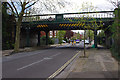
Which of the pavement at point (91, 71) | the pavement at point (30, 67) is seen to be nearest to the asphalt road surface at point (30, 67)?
the pavement at point (30, 67)

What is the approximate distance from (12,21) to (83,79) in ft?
80.1

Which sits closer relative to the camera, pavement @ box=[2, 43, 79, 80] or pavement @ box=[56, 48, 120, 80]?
pavement @ box=[56, 48, 120, 80]

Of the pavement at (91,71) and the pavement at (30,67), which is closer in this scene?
the pavement at (91,71)

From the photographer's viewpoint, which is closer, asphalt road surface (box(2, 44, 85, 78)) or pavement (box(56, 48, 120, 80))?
pavement (box(56, 48, 120, 80))

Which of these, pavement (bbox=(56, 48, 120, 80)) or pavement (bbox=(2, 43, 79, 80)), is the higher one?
pavement (bbox=(56, 48, 120, 80))

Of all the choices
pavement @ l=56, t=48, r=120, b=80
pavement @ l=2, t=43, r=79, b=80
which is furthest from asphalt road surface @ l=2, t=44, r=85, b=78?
pavement @ l=56, t=48, r=120, b=80

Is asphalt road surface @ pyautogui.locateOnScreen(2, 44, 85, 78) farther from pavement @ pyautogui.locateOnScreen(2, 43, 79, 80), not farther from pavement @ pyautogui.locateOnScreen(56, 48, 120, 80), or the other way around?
pavement @ pyautogui.locateOnScreen(56, 48, 120, 80)

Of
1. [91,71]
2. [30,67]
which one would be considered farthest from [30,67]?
[91,71]

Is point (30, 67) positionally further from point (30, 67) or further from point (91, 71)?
point (91, 71)

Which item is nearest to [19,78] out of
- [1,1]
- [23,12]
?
[23,12]

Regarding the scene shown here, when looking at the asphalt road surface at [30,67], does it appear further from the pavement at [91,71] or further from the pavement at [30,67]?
the pavement at [91,71]

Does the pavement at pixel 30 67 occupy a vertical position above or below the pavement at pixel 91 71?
below

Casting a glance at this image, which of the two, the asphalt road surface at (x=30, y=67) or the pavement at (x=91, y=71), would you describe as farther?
the asphalt road surface at (x=30, y=67)

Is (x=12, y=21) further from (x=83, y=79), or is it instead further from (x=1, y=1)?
(x=83, y=79)
